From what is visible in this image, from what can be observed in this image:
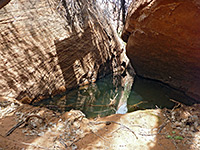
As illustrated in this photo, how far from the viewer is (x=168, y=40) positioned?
5.36 metres

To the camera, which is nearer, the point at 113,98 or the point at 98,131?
the point at 98,131

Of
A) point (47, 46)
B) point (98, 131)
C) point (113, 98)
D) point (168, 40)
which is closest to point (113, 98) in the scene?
point (113, 98)

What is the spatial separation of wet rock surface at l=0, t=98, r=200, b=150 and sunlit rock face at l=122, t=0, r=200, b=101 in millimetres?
2695

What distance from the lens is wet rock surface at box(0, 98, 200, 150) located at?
2.15 m

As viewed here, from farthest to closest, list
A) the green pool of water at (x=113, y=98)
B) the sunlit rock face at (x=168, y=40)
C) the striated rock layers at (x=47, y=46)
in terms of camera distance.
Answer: the green pool of water at (x=113, y=98) < the sunlit rock face at (x=168, y=40) < the striated rock layers at (x=47, y=46)

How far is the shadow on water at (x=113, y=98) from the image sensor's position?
484 centimetres

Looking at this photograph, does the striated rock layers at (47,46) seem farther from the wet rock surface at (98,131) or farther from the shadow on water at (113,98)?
the wet rock surface at (98,131)

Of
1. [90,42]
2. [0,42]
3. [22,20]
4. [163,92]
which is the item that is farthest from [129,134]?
[90,42]

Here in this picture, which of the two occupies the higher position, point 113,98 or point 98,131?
point 98,131

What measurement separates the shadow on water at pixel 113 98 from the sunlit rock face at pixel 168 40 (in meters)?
0.63

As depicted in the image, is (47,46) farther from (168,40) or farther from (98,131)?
(168,40)

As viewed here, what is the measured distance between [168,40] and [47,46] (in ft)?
14.8

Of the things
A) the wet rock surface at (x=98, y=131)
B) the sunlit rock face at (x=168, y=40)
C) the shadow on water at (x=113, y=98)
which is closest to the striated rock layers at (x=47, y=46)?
the shadow on water at (x=113, y=98)

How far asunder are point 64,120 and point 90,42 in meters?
5.15
